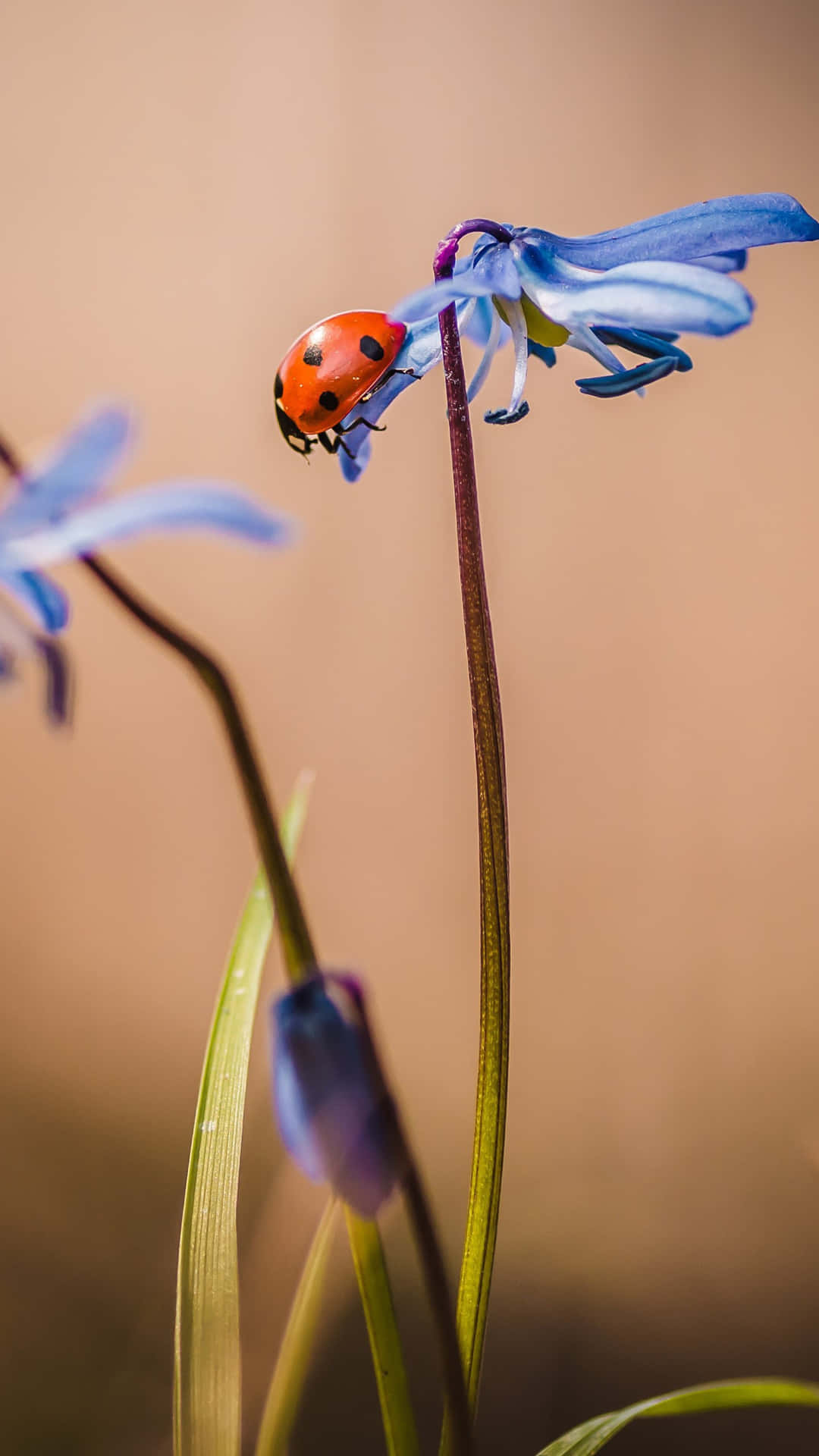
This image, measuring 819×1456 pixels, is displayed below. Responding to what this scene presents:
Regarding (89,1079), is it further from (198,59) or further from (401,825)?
(198,59)

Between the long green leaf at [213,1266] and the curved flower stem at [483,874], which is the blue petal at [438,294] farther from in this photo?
the long green leaf at [213,1266]

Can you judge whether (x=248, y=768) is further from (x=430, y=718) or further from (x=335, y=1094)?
→ (x=430, y=718)

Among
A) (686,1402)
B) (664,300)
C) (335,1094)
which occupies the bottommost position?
(686,1402)

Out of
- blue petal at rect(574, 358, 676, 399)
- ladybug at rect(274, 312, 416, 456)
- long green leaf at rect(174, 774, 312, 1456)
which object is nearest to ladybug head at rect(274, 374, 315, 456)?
ladybug at rect(274, 312, 416, 456)

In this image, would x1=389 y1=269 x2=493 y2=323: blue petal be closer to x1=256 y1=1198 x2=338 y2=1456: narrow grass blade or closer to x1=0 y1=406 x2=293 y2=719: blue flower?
x1=0 y1=406 x2=293 y2=719: blue flower

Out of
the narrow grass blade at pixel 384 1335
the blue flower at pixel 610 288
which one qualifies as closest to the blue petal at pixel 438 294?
the blue flower at pixel 610 288

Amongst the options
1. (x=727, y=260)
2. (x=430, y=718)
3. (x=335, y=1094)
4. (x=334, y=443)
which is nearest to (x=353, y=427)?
(x=334, y=443)
